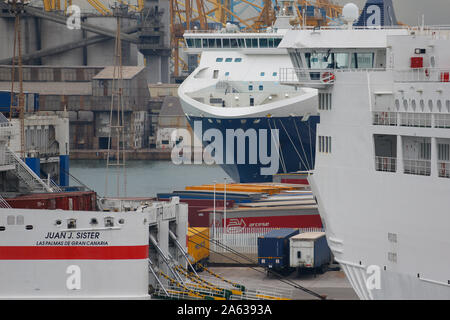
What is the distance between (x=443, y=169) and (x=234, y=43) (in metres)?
40.8

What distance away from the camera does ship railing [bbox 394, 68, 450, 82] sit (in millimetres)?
22797

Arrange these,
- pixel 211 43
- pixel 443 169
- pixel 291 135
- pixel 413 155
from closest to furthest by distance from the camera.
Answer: pixel 443 169 < pixel 413 155 < pixel 291 135 < pixel 211 43

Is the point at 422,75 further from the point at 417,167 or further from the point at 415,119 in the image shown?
the point at 417,167

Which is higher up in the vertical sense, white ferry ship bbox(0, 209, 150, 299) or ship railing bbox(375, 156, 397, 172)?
ship railing bbox(375, 156, 397, 172)

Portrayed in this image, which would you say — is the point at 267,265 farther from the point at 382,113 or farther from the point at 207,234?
the point at 382,113

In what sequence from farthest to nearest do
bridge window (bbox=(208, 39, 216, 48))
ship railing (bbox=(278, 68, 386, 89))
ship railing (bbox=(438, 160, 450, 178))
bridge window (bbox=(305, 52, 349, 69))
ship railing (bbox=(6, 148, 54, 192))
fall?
1. bridge window (bbox=(208, 39, 216, 48))
2. ship railing (bbox=(6, 148, 54, 192))
3. bridge window (bbox=(305, 52, 349, 69))
4. ship railing (bbox=(278, 68, 386, 89))
5. ship railing (bbox=(438, 160, 450, 178))

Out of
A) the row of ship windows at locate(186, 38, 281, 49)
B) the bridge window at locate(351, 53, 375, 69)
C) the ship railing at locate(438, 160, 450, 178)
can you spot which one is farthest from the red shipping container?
the row of ship windows at locate(186, 38, 281, 49)

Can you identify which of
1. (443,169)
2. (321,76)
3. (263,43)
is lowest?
(443,169)

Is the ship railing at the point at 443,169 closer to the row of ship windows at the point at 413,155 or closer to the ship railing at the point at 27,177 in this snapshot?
the row of ship windows at the point at 413,155

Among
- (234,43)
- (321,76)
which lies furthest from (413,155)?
(234,43)

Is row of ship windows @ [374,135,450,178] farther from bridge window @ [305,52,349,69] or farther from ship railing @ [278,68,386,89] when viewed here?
bridge window @ [305,52,349,69]

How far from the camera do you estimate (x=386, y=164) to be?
23.3 meters

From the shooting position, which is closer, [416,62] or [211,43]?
[416,62]

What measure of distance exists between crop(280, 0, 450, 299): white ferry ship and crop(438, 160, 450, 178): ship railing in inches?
0.8
